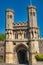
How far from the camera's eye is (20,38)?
41844mm

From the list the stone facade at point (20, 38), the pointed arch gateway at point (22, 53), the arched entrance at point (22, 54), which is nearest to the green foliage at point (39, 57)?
the stone facade at point (20, 38)

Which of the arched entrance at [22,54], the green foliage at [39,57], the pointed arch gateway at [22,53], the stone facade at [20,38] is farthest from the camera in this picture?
the arched entrance at [22,54]

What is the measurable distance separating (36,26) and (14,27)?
196 inches

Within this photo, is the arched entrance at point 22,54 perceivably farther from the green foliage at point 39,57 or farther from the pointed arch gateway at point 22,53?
the green foliage at point 39,57

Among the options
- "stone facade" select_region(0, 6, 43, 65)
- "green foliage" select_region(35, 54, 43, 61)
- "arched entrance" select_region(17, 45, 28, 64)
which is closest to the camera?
"green foliage" select_region(35, 54, 43, 61)

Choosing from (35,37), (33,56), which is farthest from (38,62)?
(35,37)

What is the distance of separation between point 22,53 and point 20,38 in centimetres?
460

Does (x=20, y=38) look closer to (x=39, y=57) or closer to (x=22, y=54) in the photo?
(x=22, y=54)

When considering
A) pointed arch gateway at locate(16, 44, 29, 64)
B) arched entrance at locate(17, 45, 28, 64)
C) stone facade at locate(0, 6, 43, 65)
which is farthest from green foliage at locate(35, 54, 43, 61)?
arched entrance at locate(17, 45, 28, 64)

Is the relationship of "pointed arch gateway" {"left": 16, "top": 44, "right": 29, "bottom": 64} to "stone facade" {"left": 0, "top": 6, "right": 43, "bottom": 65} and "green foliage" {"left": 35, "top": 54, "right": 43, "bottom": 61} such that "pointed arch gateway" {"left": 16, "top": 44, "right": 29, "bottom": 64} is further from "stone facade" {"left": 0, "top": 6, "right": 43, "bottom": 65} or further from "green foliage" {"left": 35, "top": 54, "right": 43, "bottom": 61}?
"green foliage" {"left": 35, "top": 54, "right": 43, "bottom": 61}

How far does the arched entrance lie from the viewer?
42188 millimetres

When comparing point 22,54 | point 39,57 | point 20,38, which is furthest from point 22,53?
point 39,57

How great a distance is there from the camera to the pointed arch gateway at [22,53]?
42.1 metres

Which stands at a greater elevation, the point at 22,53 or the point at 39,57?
the point at 22,53
